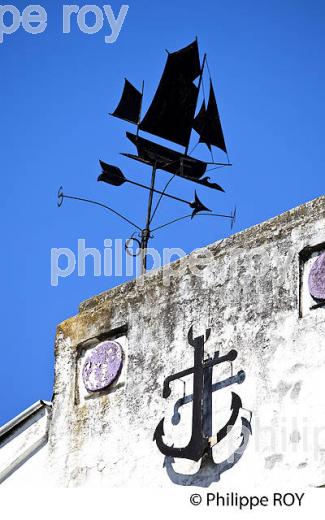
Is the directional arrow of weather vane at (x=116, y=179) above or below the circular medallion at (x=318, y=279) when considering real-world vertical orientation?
above

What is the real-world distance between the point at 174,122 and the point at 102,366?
3.05m

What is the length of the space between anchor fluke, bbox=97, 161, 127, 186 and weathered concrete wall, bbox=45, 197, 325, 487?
130 cm

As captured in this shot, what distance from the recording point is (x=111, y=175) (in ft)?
53.9

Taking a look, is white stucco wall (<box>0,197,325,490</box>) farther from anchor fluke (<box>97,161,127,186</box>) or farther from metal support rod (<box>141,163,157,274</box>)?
anchor fluke (<box>97,161,127,186</box>)

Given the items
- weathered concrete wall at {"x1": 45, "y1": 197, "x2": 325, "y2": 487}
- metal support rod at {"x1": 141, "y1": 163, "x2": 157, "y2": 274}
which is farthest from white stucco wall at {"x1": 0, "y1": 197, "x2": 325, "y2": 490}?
metal support rod at {"x1": 141, "y1": 163, "x2": 157, "y2": 274}

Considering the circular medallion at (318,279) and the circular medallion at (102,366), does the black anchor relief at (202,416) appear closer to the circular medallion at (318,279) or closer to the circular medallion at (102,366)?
the circular medallion at (102,366)

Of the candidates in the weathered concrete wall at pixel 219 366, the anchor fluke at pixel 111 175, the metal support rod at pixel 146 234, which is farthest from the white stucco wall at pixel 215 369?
the anchor fluke at pixel 111 175

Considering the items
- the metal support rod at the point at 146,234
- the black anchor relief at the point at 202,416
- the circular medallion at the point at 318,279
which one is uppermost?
the metal support rod at the point at 146,234

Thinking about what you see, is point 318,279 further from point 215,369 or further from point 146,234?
point 146,234

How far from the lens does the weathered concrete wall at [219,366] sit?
13297mm

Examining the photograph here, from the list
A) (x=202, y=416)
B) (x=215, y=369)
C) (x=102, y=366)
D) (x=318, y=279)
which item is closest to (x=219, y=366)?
(x=215, y=369)

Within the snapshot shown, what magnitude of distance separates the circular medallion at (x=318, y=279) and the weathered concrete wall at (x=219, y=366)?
0.14 m

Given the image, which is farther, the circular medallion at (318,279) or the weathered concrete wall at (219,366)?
the circular medallion at (318,279)

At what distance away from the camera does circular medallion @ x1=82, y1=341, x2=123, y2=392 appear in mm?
15391
